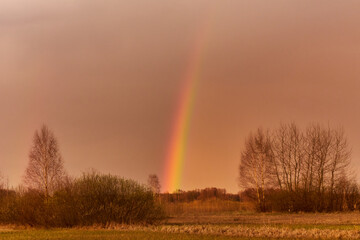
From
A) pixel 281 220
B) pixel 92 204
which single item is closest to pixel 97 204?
pixel 92 204

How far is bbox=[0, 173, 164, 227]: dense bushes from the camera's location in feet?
116

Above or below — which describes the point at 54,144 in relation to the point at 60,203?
above

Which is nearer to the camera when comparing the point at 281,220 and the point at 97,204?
the point at 97,204

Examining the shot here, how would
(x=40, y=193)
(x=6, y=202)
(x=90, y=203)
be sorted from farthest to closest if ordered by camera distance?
1. (x=6, y=202)
2. (x=40, y=193)
3. (x=90, y=203)

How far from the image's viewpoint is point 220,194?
90188mm

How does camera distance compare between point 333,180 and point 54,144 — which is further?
point 333,180

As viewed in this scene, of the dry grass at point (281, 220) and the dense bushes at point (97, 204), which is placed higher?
the dense bushes at point (97, 204)

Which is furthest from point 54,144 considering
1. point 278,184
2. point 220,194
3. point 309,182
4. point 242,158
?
point 220,194

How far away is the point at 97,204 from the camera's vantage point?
1394 inches

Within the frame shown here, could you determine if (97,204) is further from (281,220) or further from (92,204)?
(281,220)

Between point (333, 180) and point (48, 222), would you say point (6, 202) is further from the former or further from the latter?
point (333, 180)

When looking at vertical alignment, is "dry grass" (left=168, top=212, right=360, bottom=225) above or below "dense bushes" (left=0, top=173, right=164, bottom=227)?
below

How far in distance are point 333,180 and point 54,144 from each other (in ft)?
125

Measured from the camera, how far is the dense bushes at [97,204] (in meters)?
35.2
